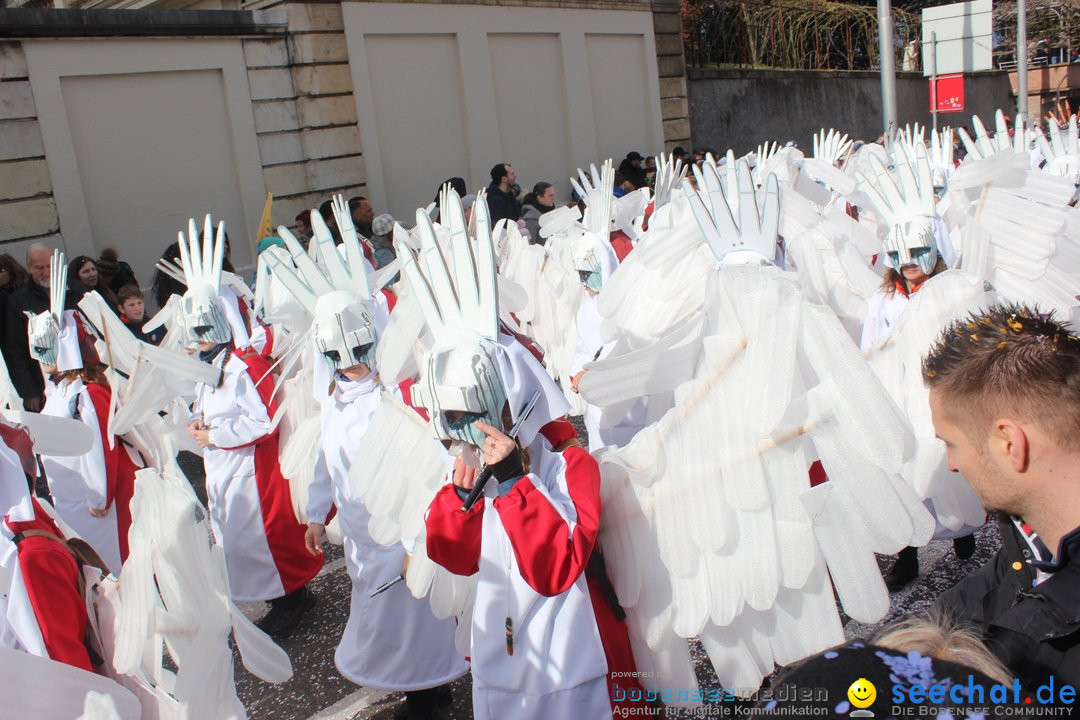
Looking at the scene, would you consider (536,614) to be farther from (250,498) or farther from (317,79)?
(317,79)

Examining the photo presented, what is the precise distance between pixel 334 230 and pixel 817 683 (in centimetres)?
912

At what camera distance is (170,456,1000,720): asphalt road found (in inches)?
151

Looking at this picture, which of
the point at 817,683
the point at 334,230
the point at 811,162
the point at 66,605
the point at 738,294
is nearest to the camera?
the point at 817,683

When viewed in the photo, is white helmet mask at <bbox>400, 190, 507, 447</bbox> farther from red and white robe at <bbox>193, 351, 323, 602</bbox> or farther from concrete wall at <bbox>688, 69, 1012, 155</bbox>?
concrete wall at <bbox>688, 69, 1012, 155</bbox>

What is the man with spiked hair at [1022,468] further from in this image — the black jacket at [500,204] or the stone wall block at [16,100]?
the stone wall block at [16,100]

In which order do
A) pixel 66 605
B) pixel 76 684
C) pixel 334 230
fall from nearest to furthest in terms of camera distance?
1. pixel 76 684
2. pixel 66 605
3. pixel 334 230

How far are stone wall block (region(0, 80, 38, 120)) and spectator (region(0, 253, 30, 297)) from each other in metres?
2.72

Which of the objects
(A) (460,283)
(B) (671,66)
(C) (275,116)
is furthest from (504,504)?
(B) (671,66)

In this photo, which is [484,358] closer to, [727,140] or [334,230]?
[334,230]

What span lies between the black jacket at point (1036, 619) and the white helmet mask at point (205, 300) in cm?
400

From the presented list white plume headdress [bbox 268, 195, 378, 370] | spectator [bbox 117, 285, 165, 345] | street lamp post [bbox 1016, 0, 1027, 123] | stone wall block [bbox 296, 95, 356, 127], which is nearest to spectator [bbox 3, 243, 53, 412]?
spectator [bbox 117, 285, 165, 345]

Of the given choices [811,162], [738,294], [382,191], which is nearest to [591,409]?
[738,294]

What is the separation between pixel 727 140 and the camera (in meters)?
18.8

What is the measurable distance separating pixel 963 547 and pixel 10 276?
716 centimetres
